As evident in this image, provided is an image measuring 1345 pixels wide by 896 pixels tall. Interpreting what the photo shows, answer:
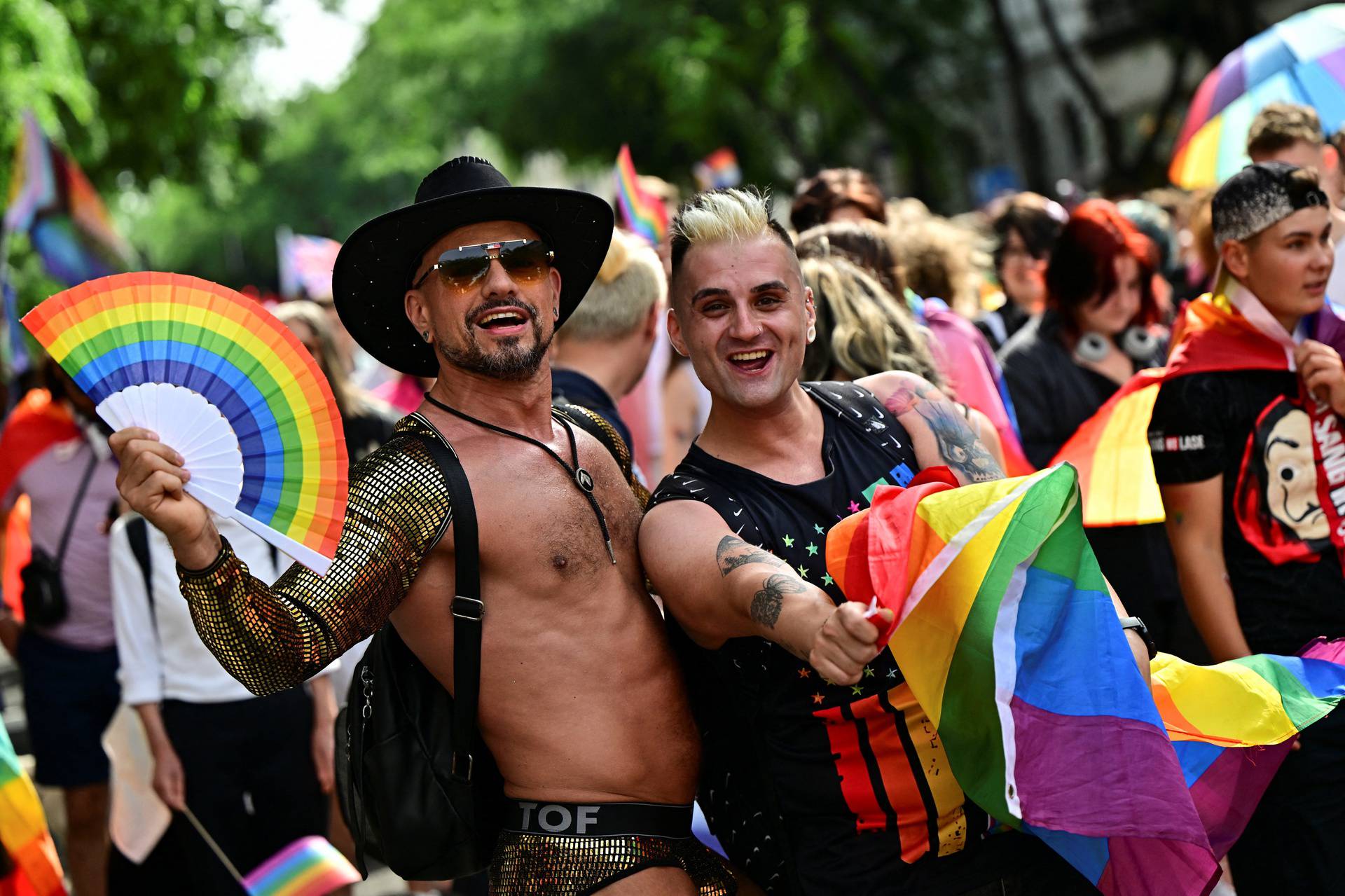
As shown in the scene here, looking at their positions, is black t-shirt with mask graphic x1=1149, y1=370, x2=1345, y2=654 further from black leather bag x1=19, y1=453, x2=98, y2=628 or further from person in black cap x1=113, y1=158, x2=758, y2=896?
black leather bag x1=19, y1=453, x2=98, y2=628

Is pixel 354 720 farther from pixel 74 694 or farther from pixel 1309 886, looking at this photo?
pixel 74 694

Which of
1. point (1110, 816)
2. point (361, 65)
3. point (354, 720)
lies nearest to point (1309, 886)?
point (1110, 816)

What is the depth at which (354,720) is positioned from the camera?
3246 millimetres

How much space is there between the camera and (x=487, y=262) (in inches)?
131

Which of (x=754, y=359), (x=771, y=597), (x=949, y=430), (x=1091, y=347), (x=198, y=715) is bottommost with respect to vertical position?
(x=198, y=715)

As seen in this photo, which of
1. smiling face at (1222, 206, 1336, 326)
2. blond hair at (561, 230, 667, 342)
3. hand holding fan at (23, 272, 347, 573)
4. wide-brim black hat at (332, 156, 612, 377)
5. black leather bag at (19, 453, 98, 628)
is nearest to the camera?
hand holding fan at (23, 272, 347, 573)

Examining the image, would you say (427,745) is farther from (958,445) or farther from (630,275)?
(630,275)

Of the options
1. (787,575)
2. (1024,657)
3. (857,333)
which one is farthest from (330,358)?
(1024,657)

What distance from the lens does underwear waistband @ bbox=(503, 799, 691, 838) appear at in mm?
3189

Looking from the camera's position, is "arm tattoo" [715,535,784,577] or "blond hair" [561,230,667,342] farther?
"blond hair" [561,230,667,342]

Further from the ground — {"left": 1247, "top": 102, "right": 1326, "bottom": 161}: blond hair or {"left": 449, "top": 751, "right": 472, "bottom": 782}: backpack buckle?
{"left": 1247, "top": 102, "right": 1326, "bottom": 161}: blond hair

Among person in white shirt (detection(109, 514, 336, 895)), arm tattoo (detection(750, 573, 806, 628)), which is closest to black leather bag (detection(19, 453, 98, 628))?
person in white shirt (detection(109, 514, 336, 895))

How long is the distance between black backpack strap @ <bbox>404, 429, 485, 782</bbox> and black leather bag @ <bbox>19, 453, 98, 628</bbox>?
151 inches

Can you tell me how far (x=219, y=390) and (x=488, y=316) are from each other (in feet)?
2.22
